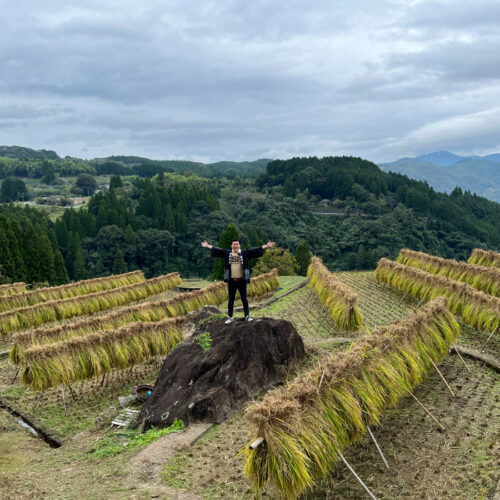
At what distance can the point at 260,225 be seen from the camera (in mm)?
82812

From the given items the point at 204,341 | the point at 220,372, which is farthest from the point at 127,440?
the point at 204,341

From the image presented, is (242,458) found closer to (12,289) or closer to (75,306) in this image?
(75,306)

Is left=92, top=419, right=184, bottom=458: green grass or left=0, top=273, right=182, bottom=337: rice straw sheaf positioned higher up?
left=92, top=419, right=184, bottom=458: green grass

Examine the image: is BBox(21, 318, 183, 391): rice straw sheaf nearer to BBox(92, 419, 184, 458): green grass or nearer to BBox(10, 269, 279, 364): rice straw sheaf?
BBox(10, 269, 279, 364): rice straw sheaf

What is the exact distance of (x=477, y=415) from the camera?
7871 mm

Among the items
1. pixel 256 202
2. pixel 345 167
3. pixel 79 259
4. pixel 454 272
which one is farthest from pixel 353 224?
pixel 454 272

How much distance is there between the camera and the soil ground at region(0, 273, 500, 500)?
5.86 m

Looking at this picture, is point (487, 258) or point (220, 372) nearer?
point (220, 372)

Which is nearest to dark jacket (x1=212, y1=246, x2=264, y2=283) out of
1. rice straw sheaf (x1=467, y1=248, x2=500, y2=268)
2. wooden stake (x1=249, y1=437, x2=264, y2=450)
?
wooden stake (x1=249, y1=437, x2=264, y2=450)

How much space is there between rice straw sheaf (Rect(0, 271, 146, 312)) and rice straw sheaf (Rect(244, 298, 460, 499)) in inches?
783

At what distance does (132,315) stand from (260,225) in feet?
221

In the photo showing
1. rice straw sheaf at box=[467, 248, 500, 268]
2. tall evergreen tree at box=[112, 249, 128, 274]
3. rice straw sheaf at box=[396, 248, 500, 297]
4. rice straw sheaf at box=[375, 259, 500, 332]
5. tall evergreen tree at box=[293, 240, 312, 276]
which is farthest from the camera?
tall evergreen tree at box=[112, 249, 128, 274]

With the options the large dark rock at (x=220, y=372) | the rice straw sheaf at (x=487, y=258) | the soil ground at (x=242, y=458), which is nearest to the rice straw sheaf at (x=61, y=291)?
the soil ground at (x=242, y=458)

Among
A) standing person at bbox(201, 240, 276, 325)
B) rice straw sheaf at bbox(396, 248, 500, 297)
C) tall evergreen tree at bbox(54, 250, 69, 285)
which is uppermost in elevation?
standing person at bbox(201, 240, 276, 325)
